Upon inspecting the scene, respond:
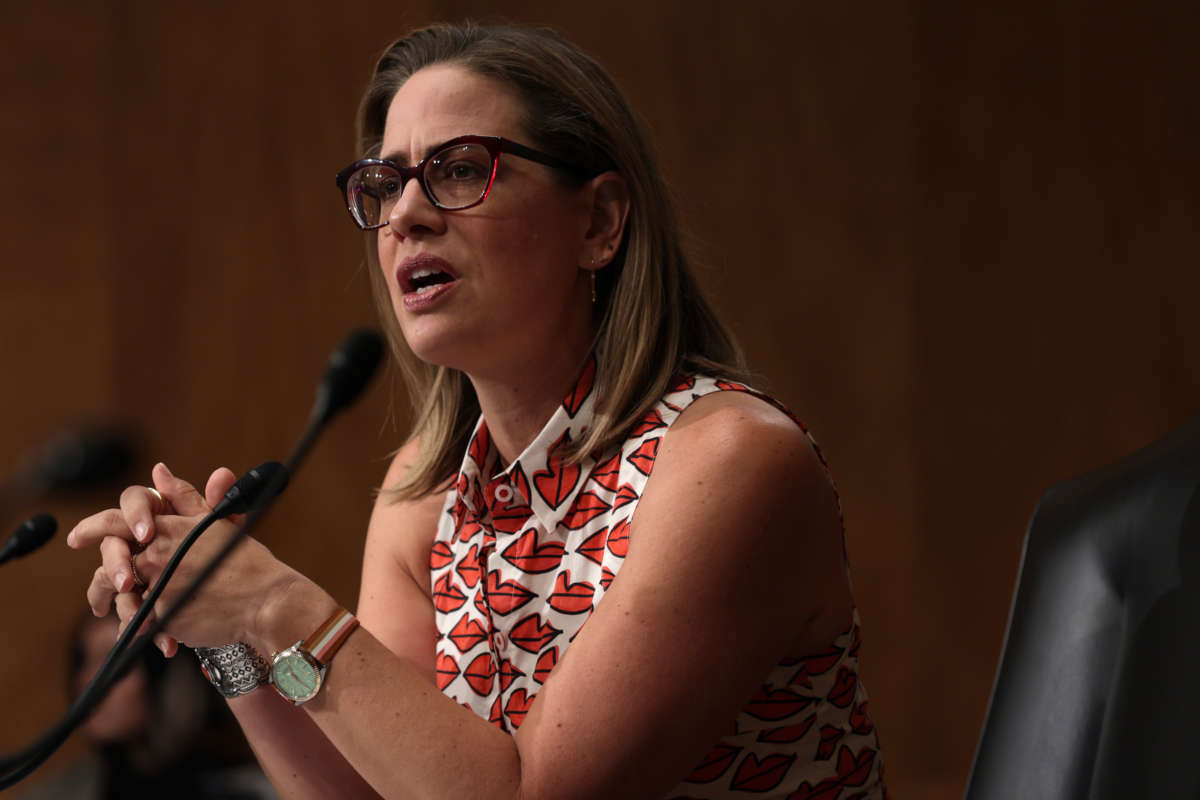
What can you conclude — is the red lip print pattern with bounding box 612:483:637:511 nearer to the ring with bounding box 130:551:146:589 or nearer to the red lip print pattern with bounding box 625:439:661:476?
the red lip print pattern with bounding box 625:439:661:476

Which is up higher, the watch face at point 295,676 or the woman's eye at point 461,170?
the woman's eye at point 461,170

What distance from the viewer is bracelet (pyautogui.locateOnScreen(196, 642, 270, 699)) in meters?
1.15

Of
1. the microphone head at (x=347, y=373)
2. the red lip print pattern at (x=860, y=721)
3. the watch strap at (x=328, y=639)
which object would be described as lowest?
the red lip print pattern at (x=860, y=721)

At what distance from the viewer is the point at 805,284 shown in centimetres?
329

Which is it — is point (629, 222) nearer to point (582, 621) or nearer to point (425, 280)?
point (425, 280)

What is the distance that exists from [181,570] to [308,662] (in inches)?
5.4

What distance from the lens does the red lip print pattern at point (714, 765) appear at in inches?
47.9

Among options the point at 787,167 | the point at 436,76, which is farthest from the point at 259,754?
the point at 787,167

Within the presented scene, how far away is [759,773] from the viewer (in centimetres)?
124

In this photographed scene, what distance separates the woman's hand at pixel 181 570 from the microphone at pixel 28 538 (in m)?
0.16

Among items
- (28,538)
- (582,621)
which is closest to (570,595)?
(582,621)

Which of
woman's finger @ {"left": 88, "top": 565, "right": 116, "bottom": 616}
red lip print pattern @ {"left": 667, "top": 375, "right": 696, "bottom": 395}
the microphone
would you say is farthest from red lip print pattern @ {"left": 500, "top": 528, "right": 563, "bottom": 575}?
the microphone

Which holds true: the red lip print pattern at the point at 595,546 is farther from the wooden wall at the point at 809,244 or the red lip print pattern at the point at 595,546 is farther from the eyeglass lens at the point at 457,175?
the wooden wall at the point at 809,244

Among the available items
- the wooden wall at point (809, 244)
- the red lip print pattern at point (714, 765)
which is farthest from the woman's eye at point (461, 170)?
the wooden wall at point (809, 244)
